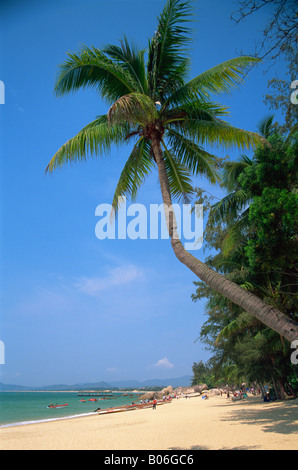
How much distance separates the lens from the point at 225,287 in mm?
6047

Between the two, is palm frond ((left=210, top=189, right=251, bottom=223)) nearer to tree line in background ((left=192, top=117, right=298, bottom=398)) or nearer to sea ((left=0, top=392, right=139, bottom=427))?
tree line in background ((left=192, top=117, right=298, bottom=398))

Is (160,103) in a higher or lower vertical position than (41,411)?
higher

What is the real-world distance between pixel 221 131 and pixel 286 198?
292 centimetres

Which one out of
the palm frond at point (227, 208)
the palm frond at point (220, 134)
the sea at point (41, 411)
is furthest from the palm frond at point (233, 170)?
the sea at point (41, 411)

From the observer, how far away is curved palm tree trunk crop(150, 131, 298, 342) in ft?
17.2

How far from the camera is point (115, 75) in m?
8.20

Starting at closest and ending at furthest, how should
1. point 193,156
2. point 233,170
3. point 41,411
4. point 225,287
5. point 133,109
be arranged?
1. point 225,287
2. point 133,109
3. point 193,156
4. point 233,170
5. point 41,411

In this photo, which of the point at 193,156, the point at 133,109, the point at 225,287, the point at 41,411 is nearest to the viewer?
the point at 225,287

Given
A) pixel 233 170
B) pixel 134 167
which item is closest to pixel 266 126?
pixel 233 170

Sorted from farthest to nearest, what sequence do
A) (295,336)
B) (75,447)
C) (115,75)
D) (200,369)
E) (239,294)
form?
(200,369), (75,447), (115,75), (239,294), (295,336)

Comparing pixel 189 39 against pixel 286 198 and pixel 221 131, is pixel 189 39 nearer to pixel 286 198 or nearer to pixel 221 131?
pixel 221 131

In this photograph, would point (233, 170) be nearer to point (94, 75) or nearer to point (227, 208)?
point (227, 208)

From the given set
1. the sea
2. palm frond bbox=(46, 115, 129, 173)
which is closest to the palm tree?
palm frond bbox=(46, 115, 129, 173)

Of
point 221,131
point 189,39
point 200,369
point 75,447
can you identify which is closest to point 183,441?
point 75,447
